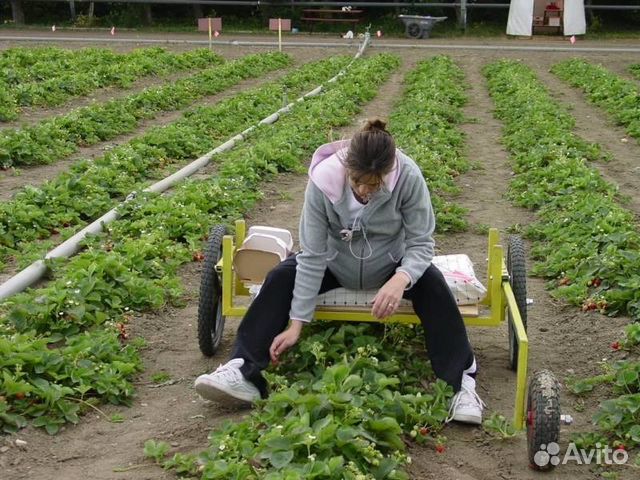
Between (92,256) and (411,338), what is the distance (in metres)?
2.10

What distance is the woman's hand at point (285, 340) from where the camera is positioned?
4.49 metres

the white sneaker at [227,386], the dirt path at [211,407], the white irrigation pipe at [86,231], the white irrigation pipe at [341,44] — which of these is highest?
the white sneaker at [227,386]

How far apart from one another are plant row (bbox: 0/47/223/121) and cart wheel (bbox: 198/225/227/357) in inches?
338

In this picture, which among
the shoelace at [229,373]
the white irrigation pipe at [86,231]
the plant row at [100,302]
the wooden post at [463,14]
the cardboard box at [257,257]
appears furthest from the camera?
the wooden post at [463,14]

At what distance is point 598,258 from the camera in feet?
21.0

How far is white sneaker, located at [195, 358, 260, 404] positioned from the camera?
4320 millimetres

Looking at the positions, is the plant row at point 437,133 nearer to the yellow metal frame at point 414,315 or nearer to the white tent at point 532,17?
the yellow metal frame at point 414,315

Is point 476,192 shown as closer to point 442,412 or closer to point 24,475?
point 442,412

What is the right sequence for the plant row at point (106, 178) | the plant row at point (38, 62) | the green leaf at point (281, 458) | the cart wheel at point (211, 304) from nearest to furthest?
the green leaf at point (281, 458), the cart wheel at point (211, 304), the plant row at point (106, 178), the plant row at point (38, 62)

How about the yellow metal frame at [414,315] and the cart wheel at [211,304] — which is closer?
the yellow metal frame at [414,315]

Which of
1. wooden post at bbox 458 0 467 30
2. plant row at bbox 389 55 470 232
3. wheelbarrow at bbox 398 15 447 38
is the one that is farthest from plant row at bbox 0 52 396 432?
wooden post at bbox 458 0 467 30

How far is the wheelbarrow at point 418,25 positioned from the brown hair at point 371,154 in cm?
2827
